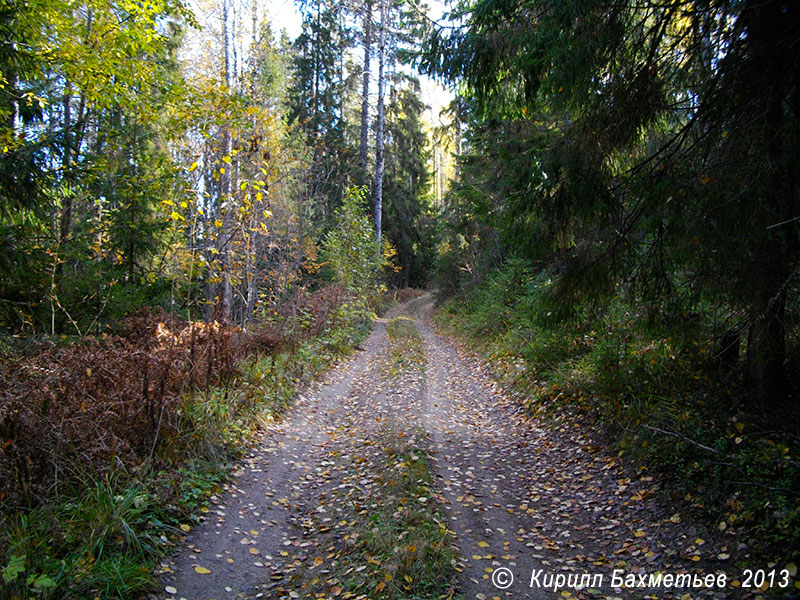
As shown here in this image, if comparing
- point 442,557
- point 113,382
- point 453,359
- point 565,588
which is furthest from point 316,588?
point 453,359

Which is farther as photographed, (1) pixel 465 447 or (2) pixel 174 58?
(2) pixel 174 58

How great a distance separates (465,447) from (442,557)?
2936 millimetres

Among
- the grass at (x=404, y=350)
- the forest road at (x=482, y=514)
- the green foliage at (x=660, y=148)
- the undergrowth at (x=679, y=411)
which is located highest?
the green foliage at (x=660, y=148)

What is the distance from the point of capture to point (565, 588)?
11.9 feet

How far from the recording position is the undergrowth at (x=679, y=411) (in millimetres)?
3668

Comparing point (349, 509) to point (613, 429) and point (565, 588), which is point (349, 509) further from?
point (613, 429)

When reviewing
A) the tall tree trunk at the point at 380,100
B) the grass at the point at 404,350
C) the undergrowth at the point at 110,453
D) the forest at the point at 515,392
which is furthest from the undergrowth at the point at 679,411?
the tall tree trunk at the point at 380,100

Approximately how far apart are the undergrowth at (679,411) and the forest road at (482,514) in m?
0.31

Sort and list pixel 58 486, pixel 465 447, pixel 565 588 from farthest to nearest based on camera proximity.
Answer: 1. pixel 465 447
2. pixel 58 486
3. pixel 565 588

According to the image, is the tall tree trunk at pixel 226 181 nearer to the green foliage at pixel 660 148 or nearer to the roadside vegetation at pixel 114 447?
the roadside vegetation at pixel 114 447

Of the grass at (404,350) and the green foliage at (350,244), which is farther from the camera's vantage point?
the green foliage at (350,244)

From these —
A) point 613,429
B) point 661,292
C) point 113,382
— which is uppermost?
point 661,292

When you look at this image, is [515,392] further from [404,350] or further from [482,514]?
[404,350]

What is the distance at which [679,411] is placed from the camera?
16.9 feet
